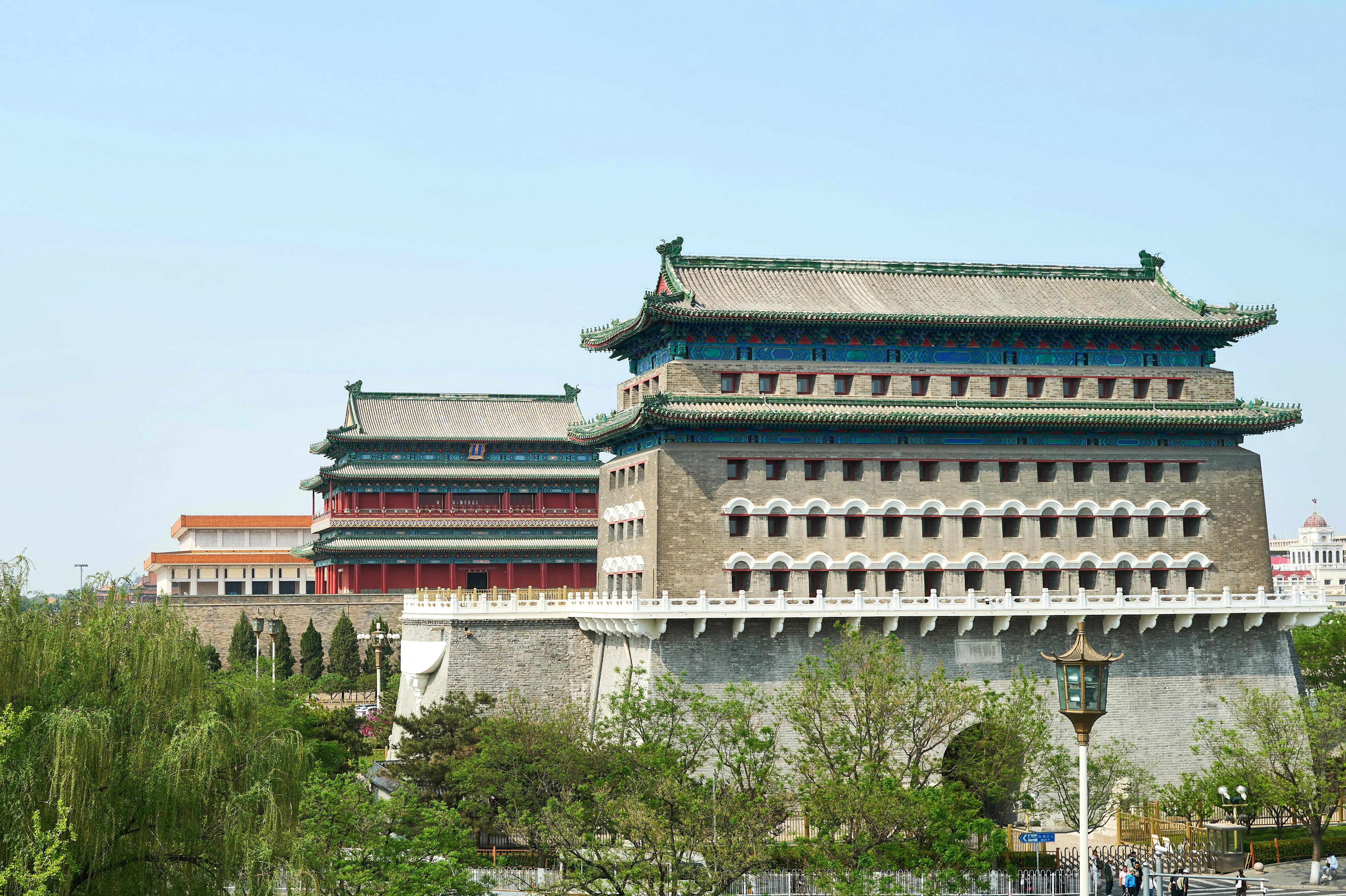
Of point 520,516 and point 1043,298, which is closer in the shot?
point 1043,298

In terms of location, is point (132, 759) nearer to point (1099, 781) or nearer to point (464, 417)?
point (1099, 781)

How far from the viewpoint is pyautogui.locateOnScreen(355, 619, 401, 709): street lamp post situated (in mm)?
61594

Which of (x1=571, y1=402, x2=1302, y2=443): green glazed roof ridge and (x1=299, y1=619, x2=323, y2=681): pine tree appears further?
(x1=299, y1=619, x2=323, y2=681): pine tree

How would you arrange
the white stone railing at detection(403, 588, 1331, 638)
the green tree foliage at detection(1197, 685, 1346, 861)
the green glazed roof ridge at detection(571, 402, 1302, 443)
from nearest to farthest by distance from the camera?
the green tree foliage at detection(1197, 685, 1346, 861) < the white stone railing at detection(403, 588, 1331, 638) < the green glazed roof ridge at detection(571, 402, 1302, 443)

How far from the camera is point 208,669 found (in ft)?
98.0

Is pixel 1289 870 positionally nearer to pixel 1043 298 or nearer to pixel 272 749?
pixel 1043 298

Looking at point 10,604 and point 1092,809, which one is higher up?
point 10,604

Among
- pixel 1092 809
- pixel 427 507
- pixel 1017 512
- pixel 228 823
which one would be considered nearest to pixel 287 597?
pixel 427 507

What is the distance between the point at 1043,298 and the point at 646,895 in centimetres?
3172

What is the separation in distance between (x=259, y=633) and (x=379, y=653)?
1648 centimetres

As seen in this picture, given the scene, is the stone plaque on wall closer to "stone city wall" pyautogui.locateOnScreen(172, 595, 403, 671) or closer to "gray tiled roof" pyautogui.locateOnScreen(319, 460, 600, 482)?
"gray tiled roof" pyautogui.locateOnScreen(319, 460, 600, 482)

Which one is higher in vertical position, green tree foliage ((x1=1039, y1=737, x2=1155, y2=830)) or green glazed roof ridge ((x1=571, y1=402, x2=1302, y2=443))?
green glazed roof ridge ((x1=571, y1=402, x2=1302, y2=443))

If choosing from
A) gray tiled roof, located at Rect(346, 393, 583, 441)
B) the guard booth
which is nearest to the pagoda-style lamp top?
the guard booth

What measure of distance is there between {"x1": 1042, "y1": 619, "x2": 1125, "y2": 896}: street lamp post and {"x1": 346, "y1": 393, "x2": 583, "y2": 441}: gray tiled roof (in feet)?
201
